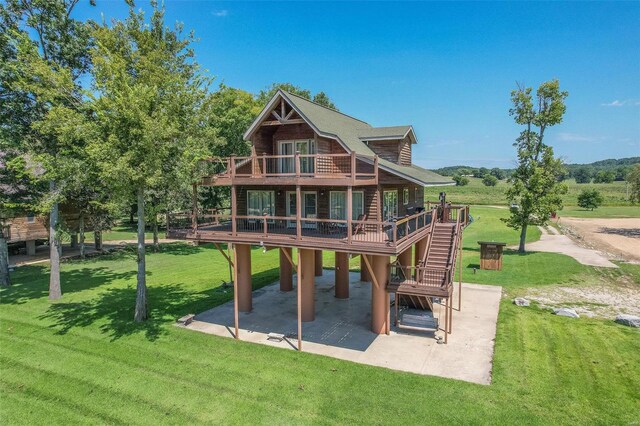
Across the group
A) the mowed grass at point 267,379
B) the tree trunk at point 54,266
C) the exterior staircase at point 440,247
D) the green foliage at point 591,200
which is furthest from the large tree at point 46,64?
the green foliage at point 591,200

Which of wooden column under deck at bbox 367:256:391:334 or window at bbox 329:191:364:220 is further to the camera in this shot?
window at bbox 329:191:364:220

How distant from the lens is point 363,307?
21047 mm

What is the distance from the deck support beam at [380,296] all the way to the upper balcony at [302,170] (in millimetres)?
3756

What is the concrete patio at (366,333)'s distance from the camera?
1445 cm

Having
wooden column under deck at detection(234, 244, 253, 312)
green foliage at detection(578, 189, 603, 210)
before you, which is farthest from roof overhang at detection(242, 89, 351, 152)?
green foliage at detection(578, 189, 603, 210)

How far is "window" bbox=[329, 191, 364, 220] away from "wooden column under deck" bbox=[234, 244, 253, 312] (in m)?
5.01

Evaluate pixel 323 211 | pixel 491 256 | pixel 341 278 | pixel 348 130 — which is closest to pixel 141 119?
pixel 323 211

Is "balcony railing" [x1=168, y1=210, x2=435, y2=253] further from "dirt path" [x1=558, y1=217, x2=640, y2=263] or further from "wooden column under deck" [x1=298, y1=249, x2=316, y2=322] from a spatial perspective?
"dirt path" [x1=558, y1=217, x2=640, y2=263]

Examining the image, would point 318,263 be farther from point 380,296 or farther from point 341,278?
point 380,296

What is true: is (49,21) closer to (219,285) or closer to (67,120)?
(67,120)

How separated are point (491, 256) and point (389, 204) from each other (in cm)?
1378

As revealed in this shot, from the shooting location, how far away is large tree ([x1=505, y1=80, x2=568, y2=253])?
3394cm

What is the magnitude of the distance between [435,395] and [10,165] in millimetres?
22251

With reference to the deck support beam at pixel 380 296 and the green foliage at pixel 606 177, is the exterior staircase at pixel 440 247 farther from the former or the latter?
the green foliage at pixel 606 177
